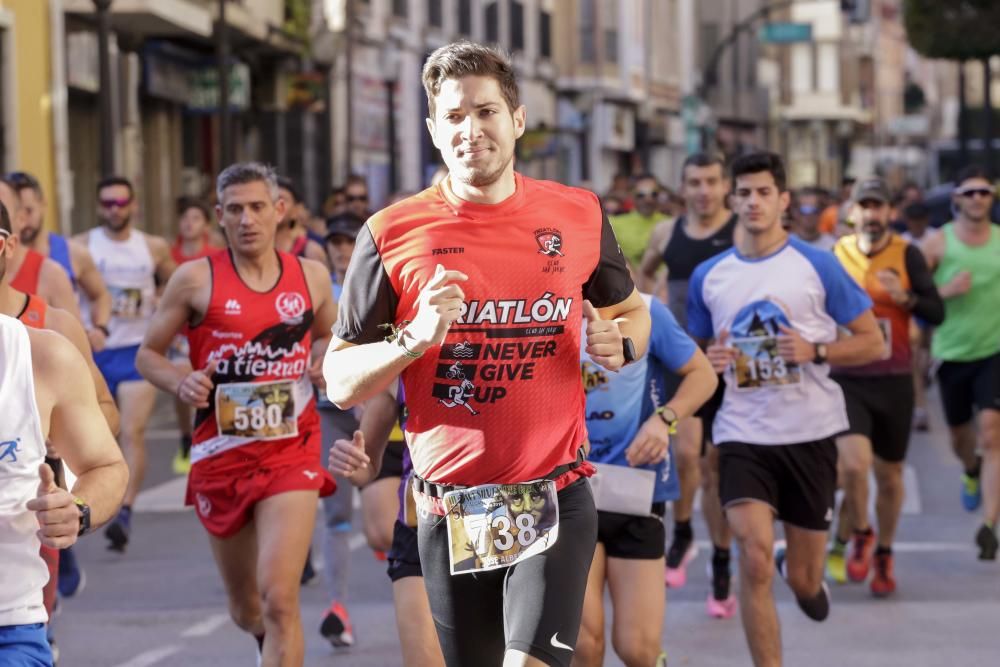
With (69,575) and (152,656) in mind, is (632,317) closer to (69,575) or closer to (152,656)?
(152,656)

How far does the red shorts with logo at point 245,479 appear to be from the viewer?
286 inches

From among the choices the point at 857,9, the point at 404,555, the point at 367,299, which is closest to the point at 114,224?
the point at 404,555

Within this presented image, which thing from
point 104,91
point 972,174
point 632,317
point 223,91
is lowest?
point 632,317

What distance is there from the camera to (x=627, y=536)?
664 cm

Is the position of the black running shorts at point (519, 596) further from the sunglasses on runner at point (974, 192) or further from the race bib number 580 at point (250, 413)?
the sunglasses on runner at point (974, 192)

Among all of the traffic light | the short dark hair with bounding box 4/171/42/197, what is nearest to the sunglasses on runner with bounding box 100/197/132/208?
the short dark hair with bounding box 4/171/42/197

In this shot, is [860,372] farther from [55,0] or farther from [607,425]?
[55,0]

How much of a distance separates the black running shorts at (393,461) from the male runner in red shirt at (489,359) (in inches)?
127

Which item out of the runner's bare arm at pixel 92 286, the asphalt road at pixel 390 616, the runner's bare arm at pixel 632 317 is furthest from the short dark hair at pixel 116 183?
the runner's bare arm at pixel 632 317

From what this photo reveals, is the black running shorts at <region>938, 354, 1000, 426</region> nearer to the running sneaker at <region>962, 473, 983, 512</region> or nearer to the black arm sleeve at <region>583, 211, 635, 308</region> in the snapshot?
the running sneaker at <region>962, 473, 983, 512</region>

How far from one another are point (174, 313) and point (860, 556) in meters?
4.13

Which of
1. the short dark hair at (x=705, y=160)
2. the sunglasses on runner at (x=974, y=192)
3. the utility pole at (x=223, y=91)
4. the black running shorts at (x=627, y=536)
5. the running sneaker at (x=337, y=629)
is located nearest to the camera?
the black running shorts at (x=627, y=536)

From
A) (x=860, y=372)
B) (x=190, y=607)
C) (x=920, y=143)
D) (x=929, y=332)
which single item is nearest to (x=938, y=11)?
(x=929, y=332)

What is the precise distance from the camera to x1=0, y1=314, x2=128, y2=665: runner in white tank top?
4.11m
